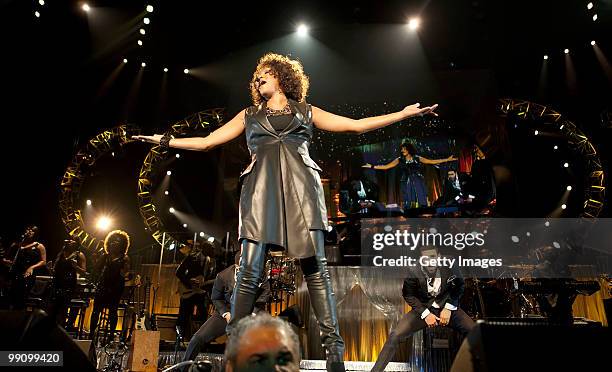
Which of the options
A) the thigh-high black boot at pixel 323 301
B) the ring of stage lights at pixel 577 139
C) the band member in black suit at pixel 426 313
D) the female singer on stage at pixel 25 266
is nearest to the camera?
the thigh-high black boot at pixel 323 301

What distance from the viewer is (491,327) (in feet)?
5.17

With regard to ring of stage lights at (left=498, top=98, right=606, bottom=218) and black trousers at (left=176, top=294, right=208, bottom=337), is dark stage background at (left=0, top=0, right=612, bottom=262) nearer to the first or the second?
ring of stage lights at (left=498, top=98, right=606, bottom=218)

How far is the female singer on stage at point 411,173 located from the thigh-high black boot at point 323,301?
9662 millimetres

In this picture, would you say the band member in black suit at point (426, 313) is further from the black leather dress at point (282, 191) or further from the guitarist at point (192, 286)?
the guitarist at point (192, 286)

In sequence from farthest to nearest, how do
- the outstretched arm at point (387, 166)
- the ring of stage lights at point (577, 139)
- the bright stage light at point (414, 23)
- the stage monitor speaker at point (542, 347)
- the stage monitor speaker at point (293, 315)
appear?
the outstretched arm at point (387, 166) → the ring of stage lights at point (577, 139) → the bright stage light at point (414, 23) → the stage monitor speaker at point (293, 315) → the stage monitor speaker at point (542, 347)

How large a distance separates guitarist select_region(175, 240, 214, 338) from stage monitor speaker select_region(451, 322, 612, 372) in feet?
24.3

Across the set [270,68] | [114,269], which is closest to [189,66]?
[114,269]

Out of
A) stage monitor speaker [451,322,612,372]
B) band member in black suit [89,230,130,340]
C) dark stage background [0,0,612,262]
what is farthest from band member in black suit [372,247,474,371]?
dark stage background [0,0,612,262]

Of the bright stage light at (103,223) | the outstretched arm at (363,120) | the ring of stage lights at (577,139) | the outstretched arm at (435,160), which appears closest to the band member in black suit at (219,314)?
the outstretched arm at (363,120)

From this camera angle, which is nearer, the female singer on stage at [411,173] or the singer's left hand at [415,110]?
the singer's left hand at [415,110]

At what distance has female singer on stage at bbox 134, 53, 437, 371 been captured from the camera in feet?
8.34

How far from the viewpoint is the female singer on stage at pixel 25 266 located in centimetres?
862

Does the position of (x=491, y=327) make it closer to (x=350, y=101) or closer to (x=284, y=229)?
(x=284, y=229)

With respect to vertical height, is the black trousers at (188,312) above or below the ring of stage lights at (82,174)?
below
